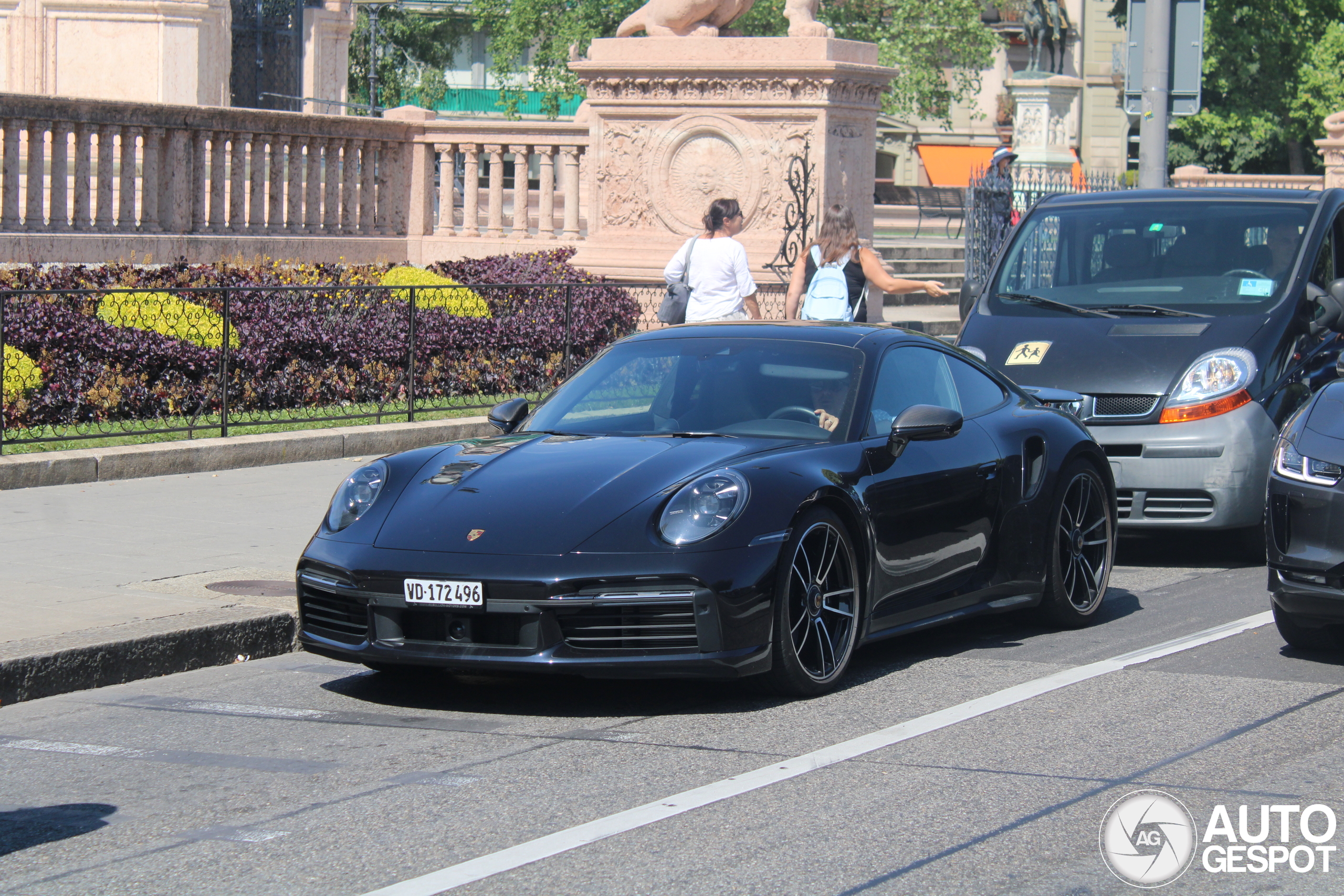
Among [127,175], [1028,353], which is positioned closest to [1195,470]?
[1028,353]

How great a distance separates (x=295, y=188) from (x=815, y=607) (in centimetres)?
1306

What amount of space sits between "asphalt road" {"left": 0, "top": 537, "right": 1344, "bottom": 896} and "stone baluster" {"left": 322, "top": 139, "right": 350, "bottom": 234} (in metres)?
12.0

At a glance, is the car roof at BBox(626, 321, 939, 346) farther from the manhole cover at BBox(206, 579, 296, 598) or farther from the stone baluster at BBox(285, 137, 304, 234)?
→ the stone baluster at BBox(285, 137, 304, 234)

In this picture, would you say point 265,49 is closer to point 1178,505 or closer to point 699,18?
point 699,18

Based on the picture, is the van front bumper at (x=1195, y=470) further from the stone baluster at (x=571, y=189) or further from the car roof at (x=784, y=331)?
the stone baluster at (x=571, y=189)

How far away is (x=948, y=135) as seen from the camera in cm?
7762

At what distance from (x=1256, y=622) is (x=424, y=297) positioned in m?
8.21

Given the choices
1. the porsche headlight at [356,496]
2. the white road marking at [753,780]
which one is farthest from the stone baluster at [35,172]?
the white road marking at [753,780]

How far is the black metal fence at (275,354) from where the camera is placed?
11547 millimetres

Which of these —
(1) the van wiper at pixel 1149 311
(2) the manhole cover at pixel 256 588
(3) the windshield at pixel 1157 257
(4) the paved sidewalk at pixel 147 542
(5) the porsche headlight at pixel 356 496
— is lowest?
(2) the manhole cover at pixel 256 588

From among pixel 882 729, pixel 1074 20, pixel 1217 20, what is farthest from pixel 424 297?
pixel 1074 20

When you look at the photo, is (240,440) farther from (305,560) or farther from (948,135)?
(948,135)

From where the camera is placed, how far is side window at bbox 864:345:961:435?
24.2ft

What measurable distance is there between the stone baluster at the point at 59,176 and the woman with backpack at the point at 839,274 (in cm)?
749
